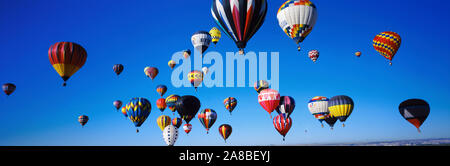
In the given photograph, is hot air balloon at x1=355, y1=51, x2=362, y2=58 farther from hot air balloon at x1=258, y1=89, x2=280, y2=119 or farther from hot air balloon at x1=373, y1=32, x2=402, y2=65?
hot air balloon at x1=258, y1=89, x2=280, y2=119

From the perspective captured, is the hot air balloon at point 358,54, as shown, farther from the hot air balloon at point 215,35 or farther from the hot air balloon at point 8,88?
the hot air balloon at point 8,88

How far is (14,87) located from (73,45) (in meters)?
21.0

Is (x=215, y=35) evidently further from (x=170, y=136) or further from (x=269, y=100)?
(x=170, y=136)

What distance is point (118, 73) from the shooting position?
112 feet

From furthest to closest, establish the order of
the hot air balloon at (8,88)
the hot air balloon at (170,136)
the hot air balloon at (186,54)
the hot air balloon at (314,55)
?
the hot air balloon at (186,54)
the hot air balloon at (8,88)
the hot air balloon at (314,55)
the hot air balloon at (170,136)

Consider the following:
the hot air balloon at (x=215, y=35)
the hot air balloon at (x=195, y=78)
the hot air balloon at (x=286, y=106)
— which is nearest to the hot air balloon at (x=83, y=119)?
the hot air balloon at (x=195, y=78)

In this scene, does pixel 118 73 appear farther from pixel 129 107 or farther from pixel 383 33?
pixel 383 33

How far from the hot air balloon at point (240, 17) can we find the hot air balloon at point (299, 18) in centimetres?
371

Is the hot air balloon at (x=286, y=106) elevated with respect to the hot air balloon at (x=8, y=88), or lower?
lower

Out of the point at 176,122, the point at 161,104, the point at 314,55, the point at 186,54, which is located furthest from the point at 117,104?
the point at 314,55

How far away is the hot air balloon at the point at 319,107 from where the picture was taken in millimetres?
27594

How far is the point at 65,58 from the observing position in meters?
19.6

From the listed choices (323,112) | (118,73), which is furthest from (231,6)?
(118,73)

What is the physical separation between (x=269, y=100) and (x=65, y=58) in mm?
16125
